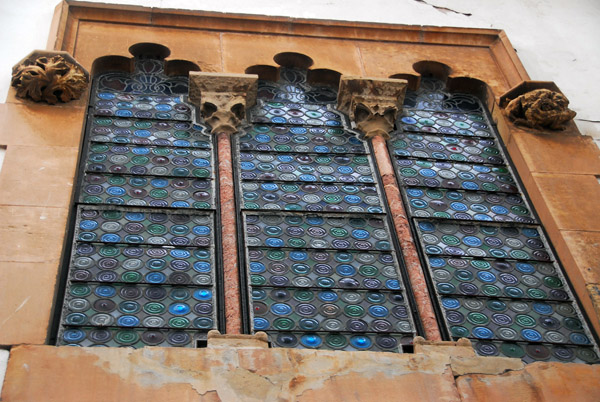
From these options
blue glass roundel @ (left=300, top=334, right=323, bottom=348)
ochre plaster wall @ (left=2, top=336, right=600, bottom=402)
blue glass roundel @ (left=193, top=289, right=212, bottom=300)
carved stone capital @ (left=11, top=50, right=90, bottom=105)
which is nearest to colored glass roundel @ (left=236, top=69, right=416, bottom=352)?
blue glass roundel @ (left=300, top=334, right=323, bottom=348)

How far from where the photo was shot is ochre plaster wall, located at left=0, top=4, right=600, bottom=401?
6.50 metres

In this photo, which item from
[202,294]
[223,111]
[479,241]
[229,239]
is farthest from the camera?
[223,111]

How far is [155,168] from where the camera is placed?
339 inches

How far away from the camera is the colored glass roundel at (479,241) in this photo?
24.6 ft

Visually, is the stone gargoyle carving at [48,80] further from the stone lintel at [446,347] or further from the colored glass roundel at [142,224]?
the stone lintel at [446,347]

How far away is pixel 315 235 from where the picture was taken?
8086 millimetres

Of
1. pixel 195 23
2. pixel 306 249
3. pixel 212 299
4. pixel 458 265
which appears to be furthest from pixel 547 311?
pixel 195 23

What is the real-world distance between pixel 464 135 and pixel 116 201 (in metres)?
3.04

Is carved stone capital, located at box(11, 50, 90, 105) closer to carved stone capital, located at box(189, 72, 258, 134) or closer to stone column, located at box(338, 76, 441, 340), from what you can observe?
carved stone capital, located at box(189, 72, 258, 134)

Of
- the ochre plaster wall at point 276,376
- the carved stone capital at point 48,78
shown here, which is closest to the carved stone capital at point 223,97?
the carved stone capital at point 48,78

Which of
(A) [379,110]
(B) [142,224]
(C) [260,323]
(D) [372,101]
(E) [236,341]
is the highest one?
(D) [372,101]

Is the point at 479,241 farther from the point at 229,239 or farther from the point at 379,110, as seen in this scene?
the point at 229,239

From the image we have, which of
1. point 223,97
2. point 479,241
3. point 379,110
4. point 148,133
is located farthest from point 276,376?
point 379,110

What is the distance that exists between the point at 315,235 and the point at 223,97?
1731mm
